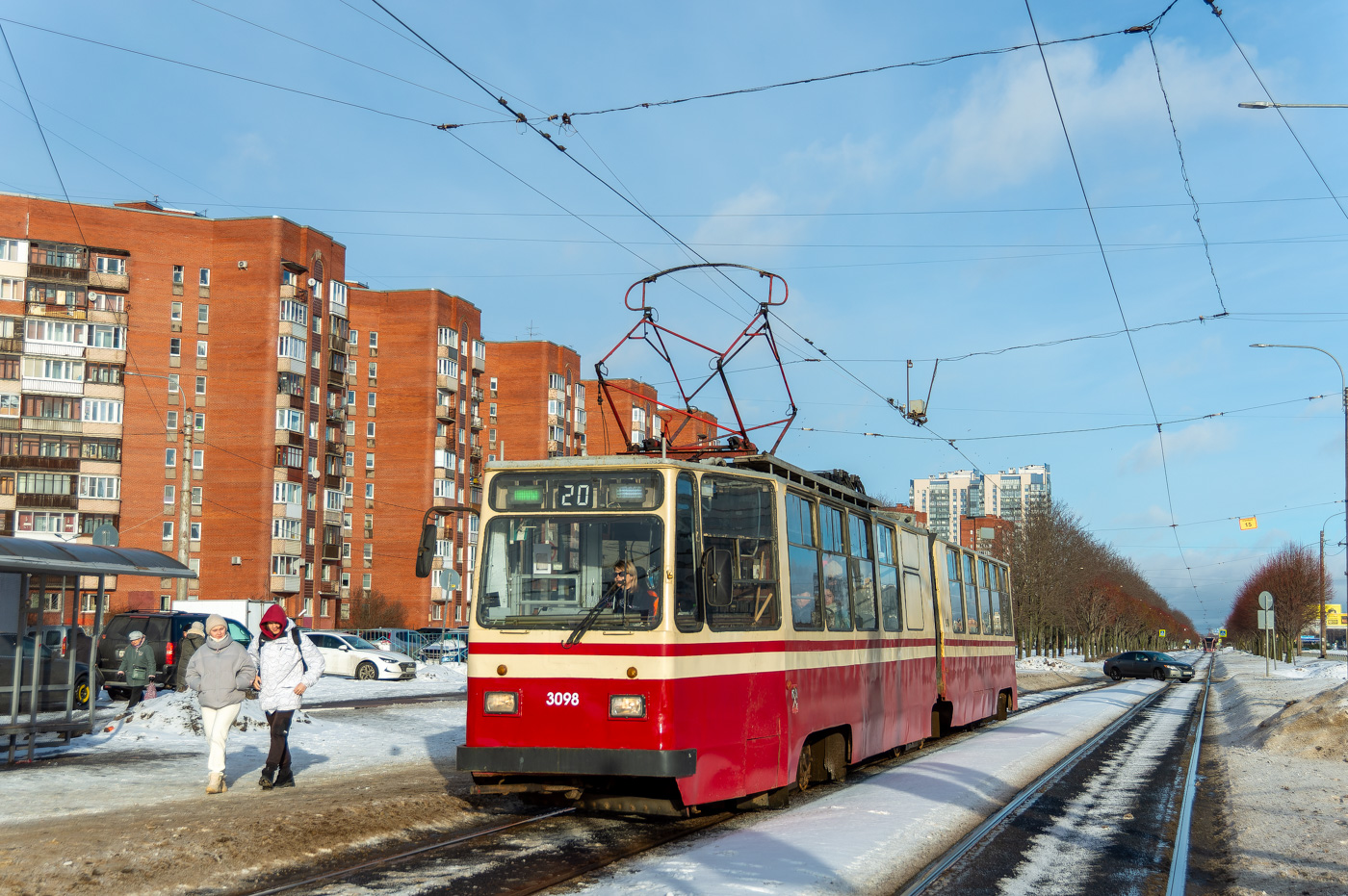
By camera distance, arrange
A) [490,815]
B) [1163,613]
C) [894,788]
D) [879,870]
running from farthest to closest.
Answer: [1163,613] → [894,788] → [490,815] → [879,870]

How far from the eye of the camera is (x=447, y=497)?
86188 millimetres

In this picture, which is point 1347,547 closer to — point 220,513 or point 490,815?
point 490,815

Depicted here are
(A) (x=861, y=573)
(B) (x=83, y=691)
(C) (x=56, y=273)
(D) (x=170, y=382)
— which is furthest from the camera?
(D) (x=170, y=382)

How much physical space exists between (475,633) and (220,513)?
62.8m

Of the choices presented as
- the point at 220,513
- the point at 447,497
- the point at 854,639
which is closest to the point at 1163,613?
the point at 447,497

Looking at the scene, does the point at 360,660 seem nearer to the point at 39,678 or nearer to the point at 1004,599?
the point at 1004,599

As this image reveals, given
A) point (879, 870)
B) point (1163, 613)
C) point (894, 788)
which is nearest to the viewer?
point (879, 870)

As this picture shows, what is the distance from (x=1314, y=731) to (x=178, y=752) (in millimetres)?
15702

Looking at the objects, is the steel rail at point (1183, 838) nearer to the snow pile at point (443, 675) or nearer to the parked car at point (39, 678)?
the parked car at point (39, 678)

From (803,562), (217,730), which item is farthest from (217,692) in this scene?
(803,562)

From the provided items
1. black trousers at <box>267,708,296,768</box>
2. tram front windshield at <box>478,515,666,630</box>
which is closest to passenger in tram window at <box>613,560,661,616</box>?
tram front windshield at <box>478,515,666,630</box>

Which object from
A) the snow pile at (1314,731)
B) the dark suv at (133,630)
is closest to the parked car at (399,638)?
the dark suv at (133,630)

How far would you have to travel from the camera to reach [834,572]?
40.1 ft

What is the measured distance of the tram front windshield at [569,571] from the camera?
9.43 m
